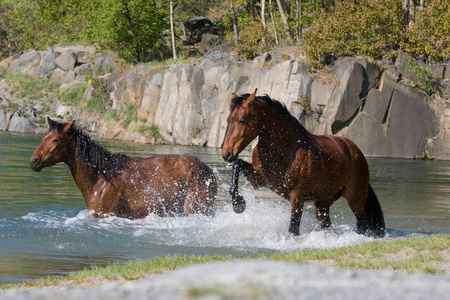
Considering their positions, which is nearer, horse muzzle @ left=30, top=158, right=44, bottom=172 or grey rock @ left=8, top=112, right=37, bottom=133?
→ horse muzzle @ left=30, top=158, right=44, bottom=172

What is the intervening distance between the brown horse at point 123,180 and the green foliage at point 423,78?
19.5 meters

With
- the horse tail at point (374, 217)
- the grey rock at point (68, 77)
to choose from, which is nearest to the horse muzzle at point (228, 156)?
the horse tail at point (374, 217)

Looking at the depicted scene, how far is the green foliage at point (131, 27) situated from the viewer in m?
42.0

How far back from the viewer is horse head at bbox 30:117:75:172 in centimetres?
993

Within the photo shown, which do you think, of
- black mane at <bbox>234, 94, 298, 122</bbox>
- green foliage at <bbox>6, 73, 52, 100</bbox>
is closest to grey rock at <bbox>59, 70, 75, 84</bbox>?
green foliage at <bbox>6, 73, 52, 100</bbox>

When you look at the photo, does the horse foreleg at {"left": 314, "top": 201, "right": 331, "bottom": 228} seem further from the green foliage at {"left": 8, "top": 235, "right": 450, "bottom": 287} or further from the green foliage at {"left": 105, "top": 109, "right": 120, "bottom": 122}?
the green foliage at {"left": 105, "top": 109, "right": 120, "bottom": 122}

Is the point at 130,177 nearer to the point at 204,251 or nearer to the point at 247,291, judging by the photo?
the point at 204,251

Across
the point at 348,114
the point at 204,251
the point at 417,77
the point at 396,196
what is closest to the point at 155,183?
the point at 204,251

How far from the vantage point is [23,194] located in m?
13.5

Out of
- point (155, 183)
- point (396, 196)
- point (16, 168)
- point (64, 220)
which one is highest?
point (155, 183)

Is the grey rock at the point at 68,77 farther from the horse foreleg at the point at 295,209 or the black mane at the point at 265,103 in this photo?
the horse foreleg at the point at 295,209

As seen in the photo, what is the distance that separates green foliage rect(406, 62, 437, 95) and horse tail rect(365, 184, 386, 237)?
738 inches

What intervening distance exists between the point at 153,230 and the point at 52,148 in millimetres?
2223

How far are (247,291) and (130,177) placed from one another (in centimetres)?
786
